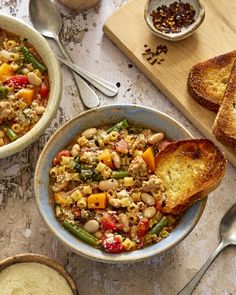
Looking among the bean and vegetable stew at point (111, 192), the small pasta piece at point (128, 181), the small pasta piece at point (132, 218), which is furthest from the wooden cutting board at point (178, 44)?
the small pasta piece at point (132, 218)

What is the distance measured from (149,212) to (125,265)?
397 millimetres

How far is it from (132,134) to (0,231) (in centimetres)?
85

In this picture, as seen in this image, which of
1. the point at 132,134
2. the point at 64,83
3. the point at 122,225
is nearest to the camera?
the point at 122,225

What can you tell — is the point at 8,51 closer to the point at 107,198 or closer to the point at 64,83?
the point at 64,83

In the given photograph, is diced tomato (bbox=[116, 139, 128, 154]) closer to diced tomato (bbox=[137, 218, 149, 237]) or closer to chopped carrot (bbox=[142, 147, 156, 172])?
chopped carrot (bbox=[142, 147, 156, 172])

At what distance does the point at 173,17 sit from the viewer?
4.46m

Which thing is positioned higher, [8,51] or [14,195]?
[8,51]

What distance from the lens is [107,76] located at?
14.6 feet

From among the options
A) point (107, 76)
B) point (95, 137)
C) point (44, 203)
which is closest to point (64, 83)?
point (107, 76)

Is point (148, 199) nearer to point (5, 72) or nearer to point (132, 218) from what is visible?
point (132, 218)

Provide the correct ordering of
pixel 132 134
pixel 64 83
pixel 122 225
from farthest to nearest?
pixel 64 83
pixel 132 134
pixel 122 225

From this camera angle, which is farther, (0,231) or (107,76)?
(107,76)

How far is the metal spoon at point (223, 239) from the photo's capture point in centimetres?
395

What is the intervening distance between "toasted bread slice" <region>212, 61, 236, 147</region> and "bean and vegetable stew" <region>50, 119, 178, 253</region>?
0.32m
